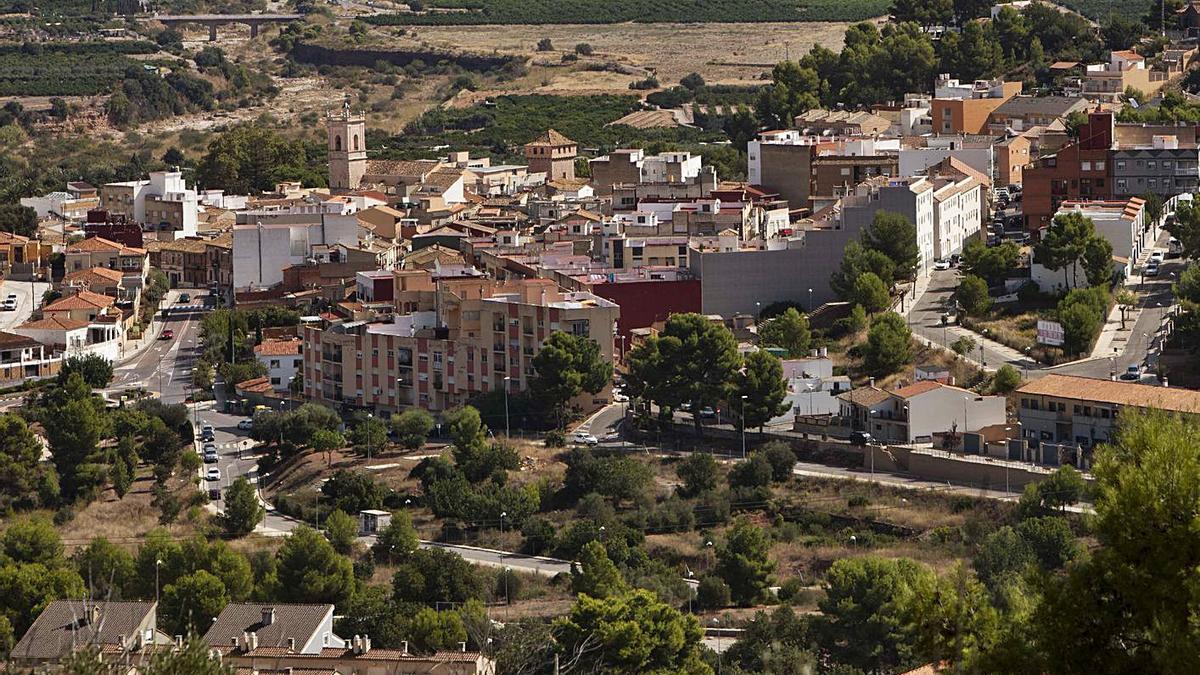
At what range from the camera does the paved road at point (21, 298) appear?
148ft

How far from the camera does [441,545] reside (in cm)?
3139

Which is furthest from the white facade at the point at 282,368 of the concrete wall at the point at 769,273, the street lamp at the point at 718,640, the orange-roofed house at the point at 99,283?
the street lamp at the point at 718,640

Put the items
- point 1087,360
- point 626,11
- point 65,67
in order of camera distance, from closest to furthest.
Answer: point 1087,360, point 65,67, point 626,11

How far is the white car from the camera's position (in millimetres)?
34472

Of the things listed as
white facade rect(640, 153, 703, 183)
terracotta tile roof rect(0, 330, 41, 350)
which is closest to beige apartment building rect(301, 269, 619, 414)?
terracotta tile roof rect(0, 330, 41, 350)

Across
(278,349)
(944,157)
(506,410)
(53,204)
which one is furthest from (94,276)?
(944,157)

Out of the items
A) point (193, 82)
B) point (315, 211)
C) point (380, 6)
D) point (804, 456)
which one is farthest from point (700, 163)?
point (380, 6)

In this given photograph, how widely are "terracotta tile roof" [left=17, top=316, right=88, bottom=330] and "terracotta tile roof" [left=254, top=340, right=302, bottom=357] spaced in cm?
430

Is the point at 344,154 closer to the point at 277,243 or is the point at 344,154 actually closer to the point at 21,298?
the point at 277,243

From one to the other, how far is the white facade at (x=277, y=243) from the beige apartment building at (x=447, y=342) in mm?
Result: 7386

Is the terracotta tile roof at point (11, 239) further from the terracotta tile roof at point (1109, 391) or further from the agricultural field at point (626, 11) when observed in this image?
the agricultural field at point (626, 11)

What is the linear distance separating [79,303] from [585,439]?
13333 millimetres

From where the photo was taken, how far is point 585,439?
113 feet

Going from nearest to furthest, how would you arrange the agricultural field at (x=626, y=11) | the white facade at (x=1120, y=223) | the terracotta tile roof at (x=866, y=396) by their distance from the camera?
the terracotta tile roof at (x=866, y=396), the white facade at (x=1120, y=223), the agricultural field at (x=626, y=11)
